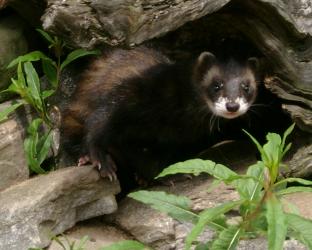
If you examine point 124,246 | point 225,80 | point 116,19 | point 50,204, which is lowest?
point 50,204

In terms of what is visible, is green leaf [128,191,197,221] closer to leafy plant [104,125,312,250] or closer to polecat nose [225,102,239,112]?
leafy plant [104,125,312,250]

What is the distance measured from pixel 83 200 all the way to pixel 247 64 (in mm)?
1308

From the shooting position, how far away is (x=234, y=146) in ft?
16.8

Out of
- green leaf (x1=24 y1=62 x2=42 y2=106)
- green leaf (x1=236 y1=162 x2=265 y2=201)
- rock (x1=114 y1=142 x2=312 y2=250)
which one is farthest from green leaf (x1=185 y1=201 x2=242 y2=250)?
green leaf (x1=24 y1=62 x2=42 y2=106)

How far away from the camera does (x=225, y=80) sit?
473cm

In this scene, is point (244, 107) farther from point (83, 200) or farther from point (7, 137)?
point (7, 137)

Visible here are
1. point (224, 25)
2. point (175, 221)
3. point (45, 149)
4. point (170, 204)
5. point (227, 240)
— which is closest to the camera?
point (227, 240)

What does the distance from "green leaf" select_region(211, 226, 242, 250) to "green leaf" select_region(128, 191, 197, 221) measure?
0.74ft

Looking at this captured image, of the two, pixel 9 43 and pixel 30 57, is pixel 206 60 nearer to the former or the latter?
pixel 30 57

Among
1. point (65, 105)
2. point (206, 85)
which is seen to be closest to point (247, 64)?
point (206, 85)

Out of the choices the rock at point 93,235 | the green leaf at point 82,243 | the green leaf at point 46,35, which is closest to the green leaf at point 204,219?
the green leaf at point 82,243

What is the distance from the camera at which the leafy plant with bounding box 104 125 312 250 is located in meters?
3.11

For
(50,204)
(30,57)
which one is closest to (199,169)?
(50,204)

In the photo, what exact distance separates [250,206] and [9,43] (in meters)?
2.27
